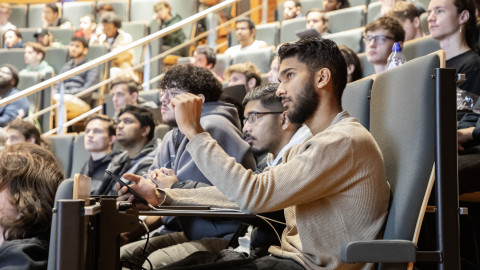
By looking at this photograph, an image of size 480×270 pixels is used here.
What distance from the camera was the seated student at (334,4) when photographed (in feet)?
17.2

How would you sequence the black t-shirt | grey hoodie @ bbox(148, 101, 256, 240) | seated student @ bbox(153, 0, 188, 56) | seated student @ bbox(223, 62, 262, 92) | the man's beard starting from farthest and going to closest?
seated student @ bbox(153, 0, 188, 56) → seated student @ bbox(223, 62, 262, 92) → the black t-shirt → grey hoodie @ bbox(148, 101, 256, 240) → the man's beard

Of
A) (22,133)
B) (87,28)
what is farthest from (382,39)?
(87,28)

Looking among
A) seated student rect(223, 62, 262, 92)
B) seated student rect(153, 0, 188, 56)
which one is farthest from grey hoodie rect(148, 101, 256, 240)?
seated student rect(153, 0, 188, 56)

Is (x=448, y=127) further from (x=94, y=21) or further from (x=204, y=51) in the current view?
(x=94, y=21)

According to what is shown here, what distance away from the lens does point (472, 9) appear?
8.29 ft

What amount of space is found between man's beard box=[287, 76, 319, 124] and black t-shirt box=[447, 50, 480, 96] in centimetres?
107

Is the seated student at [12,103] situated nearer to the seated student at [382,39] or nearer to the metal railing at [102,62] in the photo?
the metal railing at [102,62]

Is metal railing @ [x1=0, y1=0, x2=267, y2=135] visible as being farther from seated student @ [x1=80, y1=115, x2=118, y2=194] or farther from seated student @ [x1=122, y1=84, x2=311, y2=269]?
seated student @ [x1=122, y1=84, x2=311, y2=269]

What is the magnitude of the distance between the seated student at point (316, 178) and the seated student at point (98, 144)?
2103 millimetres

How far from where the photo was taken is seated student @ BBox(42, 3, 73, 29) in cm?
701

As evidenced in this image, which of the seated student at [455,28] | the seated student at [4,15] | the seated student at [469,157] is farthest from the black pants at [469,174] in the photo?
the seated student at [4,15]

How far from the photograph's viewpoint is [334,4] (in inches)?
207

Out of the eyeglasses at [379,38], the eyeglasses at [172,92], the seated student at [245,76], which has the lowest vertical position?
the seated student at [245,76]

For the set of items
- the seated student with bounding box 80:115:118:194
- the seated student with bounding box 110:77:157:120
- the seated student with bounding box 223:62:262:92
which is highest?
the seated student with bounding box 223:62:262:92
